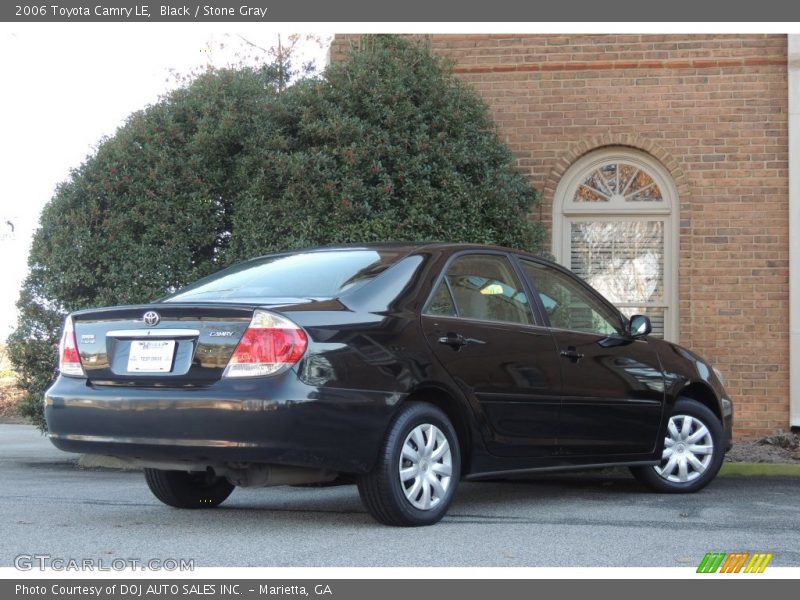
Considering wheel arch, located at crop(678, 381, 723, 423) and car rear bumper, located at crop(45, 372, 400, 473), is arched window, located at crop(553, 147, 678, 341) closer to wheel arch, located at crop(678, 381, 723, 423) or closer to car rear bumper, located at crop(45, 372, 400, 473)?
A: wheel arch, located at crop(678, 381, 723, 423)

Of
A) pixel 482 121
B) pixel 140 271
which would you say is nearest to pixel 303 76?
pixel 482 121

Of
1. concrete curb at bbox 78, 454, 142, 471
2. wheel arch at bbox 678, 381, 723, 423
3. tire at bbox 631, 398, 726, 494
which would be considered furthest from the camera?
concrete curb at bbox 78, 454, 142, 471

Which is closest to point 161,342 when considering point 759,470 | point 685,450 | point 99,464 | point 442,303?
point 442,303

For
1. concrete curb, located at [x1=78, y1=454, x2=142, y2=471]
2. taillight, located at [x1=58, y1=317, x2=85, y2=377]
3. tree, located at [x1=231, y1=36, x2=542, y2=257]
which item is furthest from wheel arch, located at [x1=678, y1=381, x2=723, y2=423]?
concrete curb, located at [x1=78, y1=454, x2=142, y2=471]

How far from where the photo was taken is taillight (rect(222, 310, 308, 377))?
5727 millimetres

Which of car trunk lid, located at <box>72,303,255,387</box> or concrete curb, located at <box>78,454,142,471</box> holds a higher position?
car trunk lid, located at <box>72,303,255,387</box>

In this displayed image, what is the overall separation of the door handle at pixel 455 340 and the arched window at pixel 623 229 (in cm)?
647

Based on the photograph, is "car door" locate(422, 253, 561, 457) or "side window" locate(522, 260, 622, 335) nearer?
"car door" locate(422, 253, 561, 457)

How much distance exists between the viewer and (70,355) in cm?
634

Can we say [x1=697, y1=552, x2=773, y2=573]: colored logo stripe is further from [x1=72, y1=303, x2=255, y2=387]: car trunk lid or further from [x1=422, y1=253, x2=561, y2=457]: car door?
[x1=72, y1=303, x2=255, y2=387]: car trunk lid

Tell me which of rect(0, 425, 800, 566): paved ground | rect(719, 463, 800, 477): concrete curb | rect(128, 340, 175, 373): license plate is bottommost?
rect(719, 463, 800, 477): concrete curb

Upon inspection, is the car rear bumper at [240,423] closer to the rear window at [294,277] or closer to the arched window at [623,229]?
the rear window at [294,277]

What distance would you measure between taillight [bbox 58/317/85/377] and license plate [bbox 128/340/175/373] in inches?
14.5

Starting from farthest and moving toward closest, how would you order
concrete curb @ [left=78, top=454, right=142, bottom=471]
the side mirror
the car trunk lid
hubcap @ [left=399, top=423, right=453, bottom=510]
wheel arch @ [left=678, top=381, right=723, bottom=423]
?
concrete curb @ [left=78, top=454, right=142, bottom=471], wheel arch @ [left=678, top=381, right=723, bottom=423], the side mirror, hubcap @ [left=399, top=423, right=453, bottom=510], the car trunk lid
